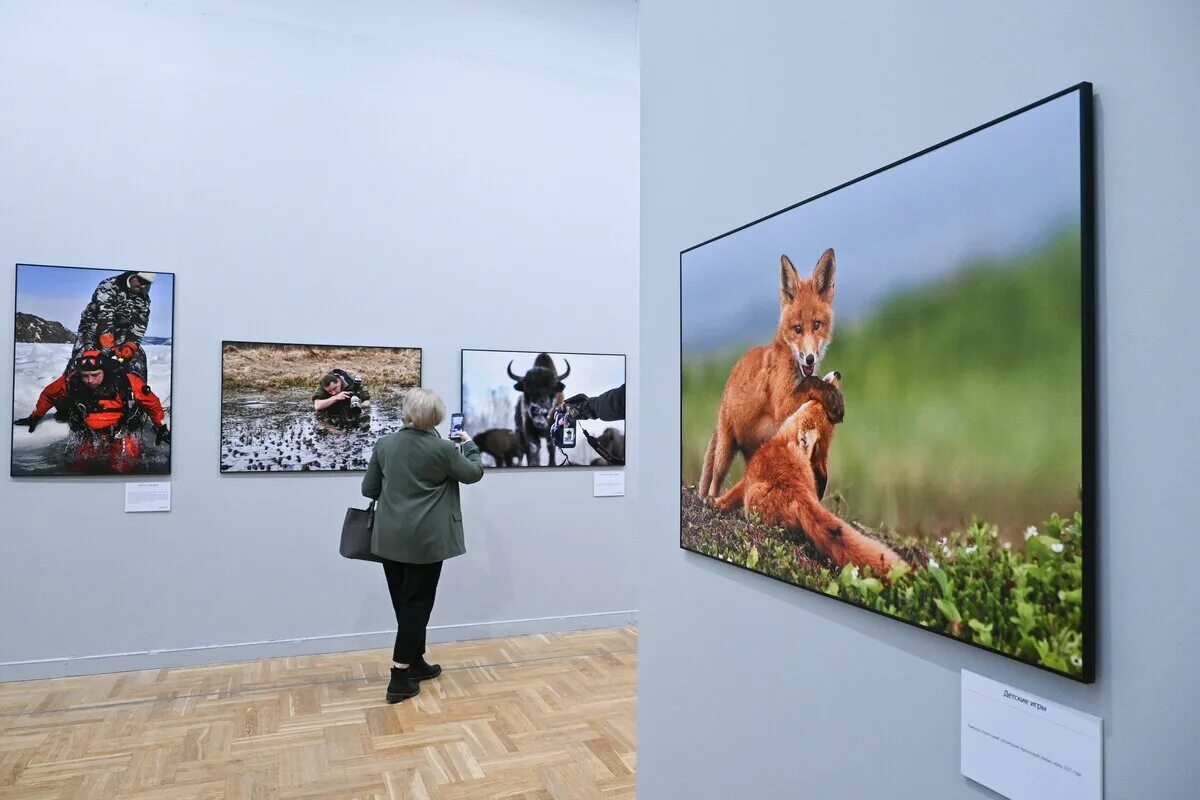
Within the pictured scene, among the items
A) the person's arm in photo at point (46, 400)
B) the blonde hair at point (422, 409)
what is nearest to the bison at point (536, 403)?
the blonde hair at point (422, 409)

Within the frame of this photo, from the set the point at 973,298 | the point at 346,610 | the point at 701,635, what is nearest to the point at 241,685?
the point at 346,610

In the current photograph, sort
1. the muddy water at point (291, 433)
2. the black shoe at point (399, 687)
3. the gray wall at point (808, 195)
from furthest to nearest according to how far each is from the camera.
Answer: the muddy water at point (291, 433) → the black shoe at point (399, 687) → the gray wall at point (808, 195)

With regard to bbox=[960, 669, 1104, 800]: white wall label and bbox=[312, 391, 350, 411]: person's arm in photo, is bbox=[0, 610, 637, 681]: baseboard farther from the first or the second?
bbox=[960, 669, 1104, 800]: white wall label

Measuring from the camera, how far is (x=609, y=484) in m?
6.58

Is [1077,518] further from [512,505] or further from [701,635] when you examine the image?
[512,505]

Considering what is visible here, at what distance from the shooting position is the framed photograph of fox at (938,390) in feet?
3.98

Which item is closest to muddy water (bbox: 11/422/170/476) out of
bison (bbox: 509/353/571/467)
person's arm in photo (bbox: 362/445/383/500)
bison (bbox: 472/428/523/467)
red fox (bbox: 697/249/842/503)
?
person's arm in photo (bbox: 362/445/383/500)

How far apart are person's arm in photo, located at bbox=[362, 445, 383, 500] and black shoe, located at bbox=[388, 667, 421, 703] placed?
3.63ft

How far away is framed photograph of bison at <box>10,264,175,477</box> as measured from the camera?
5.18 m

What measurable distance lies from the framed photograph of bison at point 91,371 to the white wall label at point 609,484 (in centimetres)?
319

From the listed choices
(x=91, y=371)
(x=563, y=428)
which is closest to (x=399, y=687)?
(x=563, y=428)

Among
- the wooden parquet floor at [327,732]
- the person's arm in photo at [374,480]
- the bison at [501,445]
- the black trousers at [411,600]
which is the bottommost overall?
the wooden parquet floor at [327,732]

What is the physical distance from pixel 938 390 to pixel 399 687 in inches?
168

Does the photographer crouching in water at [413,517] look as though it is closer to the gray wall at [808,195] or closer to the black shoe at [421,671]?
the black shoe at [421,671]
